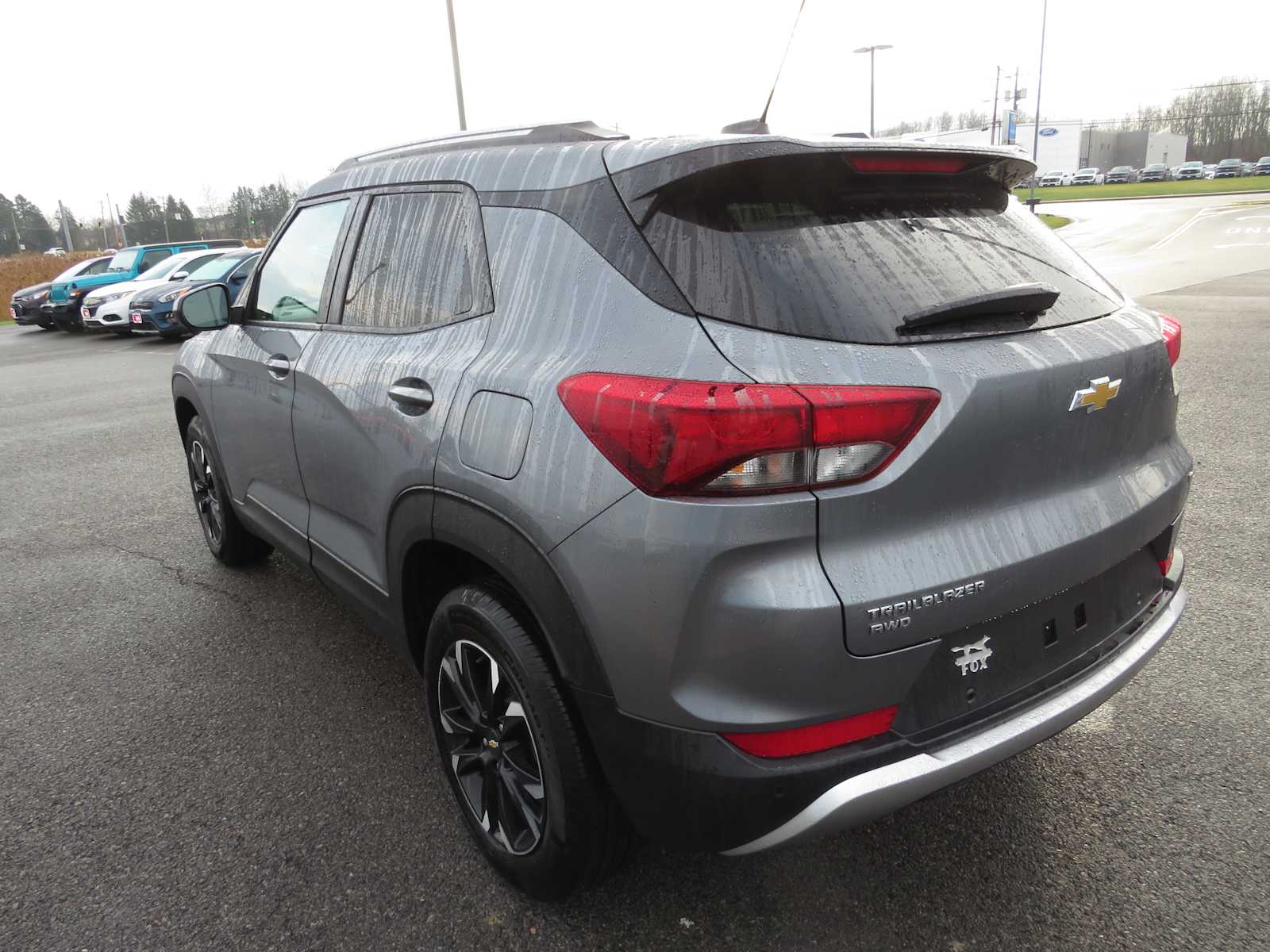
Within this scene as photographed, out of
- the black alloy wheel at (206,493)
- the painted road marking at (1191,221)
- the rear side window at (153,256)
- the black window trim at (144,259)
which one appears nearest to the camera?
the black alloy wheel at (206,493)

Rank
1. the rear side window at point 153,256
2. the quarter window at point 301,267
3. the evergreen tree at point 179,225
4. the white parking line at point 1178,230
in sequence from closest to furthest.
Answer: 1. the quarter window at point 301,267
2. the rear side window at point 153,256
3. the white parking line at point 1178,230
4. the evergreen tree at point 179,225

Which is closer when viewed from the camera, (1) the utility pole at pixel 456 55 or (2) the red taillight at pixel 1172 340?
(2) the red taillight at pixel 1172 340

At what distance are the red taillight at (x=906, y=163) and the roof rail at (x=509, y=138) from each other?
0.57 metres

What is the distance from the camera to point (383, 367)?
2512 mm

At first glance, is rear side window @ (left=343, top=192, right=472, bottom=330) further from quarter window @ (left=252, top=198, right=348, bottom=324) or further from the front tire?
the front tire

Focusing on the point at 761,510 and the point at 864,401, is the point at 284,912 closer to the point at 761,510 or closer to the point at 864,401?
the point at 761,510

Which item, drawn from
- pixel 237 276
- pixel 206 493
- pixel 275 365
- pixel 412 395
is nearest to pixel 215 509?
pixel 206 493

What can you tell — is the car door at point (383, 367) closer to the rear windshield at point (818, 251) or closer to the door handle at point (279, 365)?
the door handle at point (279, 365)

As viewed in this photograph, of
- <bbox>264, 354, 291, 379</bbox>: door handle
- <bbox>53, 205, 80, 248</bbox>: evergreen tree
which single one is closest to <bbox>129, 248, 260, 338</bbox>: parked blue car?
<bbox>264, 354, 291, 379</bbox>: door handle

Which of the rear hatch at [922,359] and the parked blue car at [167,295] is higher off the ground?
the rear hatch at [922,359]

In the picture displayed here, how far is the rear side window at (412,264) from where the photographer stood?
2357mm

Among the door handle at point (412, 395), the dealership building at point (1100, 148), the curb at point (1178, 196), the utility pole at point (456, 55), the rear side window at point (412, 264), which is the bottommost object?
the curb at point (1178, 196)

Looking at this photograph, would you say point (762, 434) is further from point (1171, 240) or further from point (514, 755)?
point (1171, 240)

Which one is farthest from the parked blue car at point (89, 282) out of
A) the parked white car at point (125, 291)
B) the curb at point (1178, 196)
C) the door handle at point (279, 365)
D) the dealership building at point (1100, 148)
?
the dealership building at point (1100, 148)
